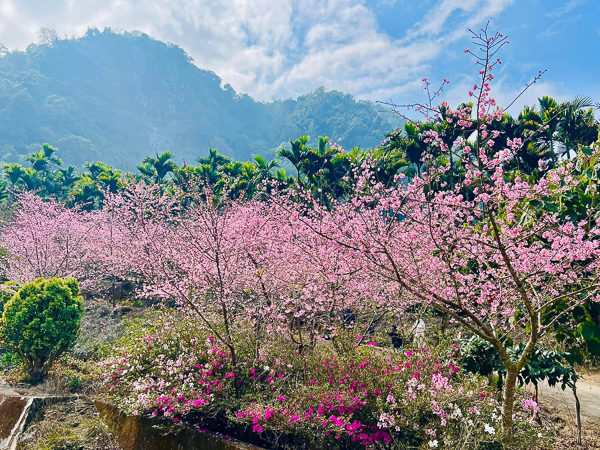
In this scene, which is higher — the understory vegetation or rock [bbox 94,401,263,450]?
the understory vegetation

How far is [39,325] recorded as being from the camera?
258 inches

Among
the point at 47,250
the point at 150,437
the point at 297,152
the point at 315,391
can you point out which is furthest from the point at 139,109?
the point at 315,391

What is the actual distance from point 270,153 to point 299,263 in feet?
381

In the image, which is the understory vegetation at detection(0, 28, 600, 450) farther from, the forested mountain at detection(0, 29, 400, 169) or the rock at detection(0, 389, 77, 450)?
the forested mountain at detection(0, 29, 400, 169)

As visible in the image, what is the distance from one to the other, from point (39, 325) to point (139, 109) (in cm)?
15570

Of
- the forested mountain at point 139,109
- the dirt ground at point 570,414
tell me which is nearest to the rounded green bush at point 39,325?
the dirt ground at point 570,414

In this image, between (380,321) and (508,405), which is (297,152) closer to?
(380,321)

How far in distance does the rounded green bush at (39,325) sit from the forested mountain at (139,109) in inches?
3788

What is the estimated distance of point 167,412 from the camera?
168 inches

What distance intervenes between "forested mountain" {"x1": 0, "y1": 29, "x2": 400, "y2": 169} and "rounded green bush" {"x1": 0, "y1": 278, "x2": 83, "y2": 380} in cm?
9622

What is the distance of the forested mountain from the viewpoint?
96750 mm

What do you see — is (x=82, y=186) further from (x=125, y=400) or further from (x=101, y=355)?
(x=125, y=400)

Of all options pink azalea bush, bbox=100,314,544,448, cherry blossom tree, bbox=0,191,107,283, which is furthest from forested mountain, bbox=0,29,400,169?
pink azalea bush, bbox=100,314,544,448

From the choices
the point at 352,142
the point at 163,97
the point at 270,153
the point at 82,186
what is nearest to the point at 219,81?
the point at 163,97
